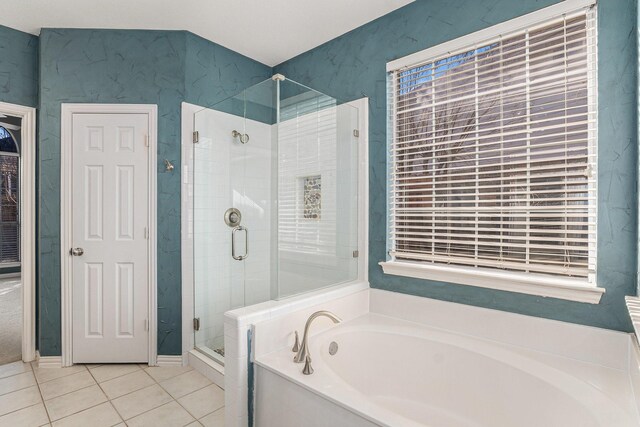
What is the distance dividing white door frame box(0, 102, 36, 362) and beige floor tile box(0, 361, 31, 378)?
0.06 meters

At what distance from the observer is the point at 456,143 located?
2121 millimetres

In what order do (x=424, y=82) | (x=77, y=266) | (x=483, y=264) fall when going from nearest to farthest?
(x=483, y=264) < (x=424, y=82) < (x=77, y=266)

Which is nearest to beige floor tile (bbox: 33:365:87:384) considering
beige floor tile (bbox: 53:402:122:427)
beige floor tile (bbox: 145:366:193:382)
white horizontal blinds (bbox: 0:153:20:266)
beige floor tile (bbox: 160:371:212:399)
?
beige floor tile (bbox: 145:366:193:382)

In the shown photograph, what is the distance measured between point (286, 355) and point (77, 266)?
1.95 m

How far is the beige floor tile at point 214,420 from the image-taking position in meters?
2.00

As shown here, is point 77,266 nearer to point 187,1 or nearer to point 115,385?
point 115,385

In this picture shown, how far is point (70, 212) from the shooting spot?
267cm

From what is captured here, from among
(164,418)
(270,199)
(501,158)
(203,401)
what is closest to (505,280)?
(501,158)

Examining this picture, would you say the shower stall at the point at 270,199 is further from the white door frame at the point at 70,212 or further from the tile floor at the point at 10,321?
the tile floor at the point at 10,321

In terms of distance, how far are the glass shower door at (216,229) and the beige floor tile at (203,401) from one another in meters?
0.25

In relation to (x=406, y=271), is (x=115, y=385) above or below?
below

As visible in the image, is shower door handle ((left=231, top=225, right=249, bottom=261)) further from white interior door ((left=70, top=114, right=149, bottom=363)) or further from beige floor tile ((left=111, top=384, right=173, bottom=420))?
beige floor tile ((left=111, top=384, right=173, bottom=420))

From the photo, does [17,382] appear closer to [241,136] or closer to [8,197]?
[241,136]

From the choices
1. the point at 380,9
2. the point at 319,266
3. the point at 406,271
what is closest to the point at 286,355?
the point at 319,266
